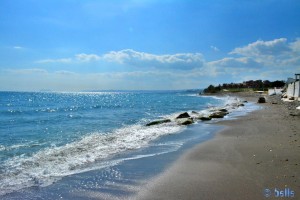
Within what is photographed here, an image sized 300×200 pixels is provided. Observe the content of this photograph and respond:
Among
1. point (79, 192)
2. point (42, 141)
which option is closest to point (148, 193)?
point (79, 192)

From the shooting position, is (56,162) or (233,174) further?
(56,162)

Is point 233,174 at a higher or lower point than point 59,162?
higher

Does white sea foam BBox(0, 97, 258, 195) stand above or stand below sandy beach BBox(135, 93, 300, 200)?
below

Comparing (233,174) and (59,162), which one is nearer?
(233,174)

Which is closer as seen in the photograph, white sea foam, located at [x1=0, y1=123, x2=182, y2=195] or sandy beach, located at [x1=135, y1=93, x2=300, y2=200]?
sandy beach, located at [x1=135, y1=93, x2=300, y2=200]

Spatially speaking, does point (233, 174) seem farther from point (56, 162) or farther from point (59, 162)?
point (56, 162)

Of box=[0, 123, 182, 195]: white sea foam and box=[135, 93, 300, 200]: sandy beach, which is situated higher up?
box=[135, 93, 300, 200]: sandy beach

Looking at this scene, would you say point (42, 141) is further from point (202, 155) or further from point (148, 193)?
point (148, 193)

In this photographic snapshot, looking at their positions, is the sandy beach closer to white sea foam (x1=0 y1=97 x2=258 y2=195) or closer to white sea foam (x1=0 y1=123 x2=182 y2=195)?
white sea foam (x1=0 y1=97 x2=258 y2=195)

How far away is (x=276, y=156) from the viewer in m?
11.5

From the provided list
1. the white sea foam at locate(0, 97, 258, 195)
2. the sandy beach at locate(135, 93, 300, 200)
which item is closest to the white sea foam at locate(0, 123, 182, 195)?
the white sea foam at locate(0, 97, 258, 195)


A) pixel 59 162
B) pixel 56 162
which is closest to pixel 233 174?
pixel 59 162

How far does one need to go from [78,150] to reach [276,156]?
927cm

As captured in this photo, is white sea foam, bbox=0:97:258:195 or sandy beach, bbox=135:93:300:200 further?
white sea foam, bbox=0:97:258:195
